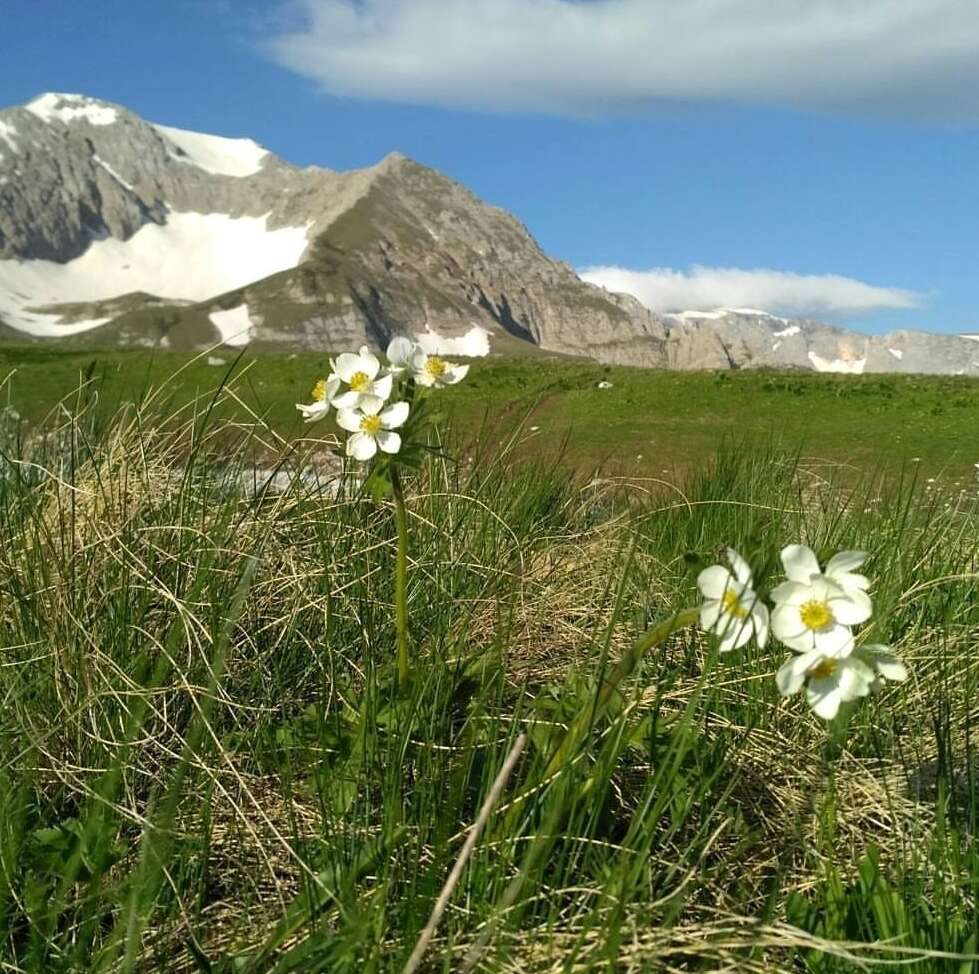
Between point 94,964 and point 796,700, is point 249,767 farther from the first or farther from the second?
point 796,700

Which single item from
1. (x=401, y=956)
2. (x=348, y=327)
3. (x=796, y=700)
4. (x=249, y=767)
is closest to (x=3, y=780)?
(x=249, y=767)

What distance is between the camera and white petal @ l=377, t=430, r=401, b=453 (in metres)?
1.95

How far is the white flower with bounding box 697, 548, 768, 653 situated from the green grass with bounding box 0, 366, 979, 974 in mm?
37

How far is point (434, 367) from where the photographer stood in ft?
6.90

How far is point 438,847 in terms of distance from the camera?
4.85 feet

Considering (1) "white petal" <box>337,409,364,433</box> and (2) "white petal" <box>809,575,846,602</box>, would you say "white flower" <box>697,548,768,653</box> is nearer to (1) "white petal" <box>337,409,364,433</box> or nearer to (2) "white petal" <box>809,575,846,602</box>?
(2) "white petal" <box>809,575,846,602</box>

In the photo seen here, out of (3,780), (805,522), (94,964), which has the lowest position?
(94,964)

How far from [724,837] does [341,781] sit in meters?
0.72

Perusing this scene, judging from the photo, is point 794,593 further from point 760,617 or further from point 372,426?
point 372,426

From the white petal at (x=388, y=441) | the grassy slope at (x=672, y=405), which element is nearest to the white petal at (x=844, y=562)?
the white petal at (x=388, y=441)

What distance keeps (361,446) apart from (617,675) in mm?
729

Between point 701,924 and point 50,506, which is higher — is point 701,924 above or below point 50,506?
below

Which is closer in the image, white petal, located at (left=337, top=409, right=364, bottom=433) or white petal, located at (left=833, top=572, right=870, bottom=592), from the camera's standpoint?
white petal, located at (left=833, top=572, right=870, bottom=592)

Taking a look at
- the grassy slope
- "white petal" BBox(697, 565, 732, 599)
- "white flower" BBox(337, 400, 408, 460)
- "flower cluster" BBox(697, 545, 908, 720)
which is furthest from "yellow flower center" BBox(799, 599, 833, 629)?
the grassy slope
